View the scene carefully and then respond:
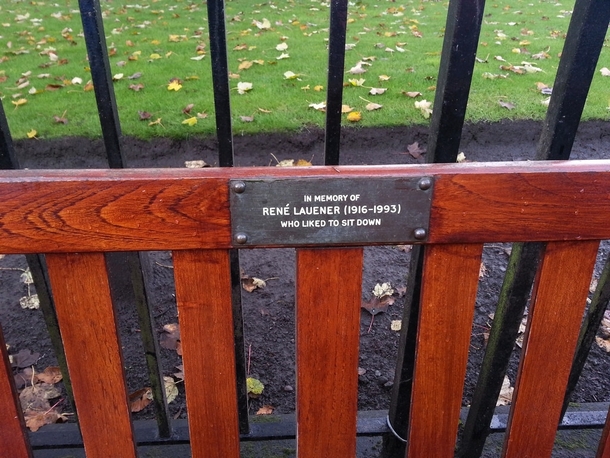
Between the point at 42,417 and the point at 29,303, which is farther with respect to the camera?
the point at 29,303

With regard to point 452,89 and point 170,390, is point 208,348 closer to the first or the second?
point 452,89

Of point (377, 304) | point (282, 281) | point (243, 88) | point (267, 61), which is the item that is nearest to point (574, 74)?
point (377, 304)

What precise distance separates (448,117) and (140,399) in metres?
1.77

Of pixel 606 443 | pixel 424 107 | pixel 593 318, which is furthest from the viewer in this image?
pixel 424 107

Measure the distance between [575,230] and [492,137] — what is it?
9.07 ft

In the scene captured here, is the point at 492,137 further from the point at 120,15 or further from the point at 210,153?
the point at 120,15

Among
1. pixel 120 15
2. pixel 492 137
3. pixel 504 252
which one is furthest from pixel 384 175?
pixel 120 15

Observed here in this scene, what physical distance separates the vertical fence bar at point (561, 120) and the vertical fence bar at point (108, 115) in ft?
2.94

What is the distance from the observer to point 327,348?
1133 millimetres

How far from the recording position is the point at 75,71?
4824 mm

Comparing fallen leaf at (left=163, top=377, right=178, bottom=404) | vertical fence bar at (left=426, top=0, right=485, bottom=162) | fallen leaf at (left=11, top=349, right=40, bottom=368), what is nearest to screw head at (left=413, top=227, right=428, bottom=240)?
vertical fence bar at (left=426, top=0, right=485, bottom=162)

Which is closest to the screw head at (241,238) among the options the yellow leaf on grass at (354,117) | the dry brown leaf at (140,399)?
the dry brown leaf at (140,399)

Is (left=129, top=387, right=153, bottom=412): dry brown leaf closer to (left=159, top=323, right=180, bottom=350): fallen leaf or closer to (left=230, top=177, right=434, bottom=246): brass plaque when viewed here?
(left=159, top=323, right=180, bottom=350): fallen leaf

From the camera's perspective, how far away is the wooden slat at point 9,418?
1.12 m
